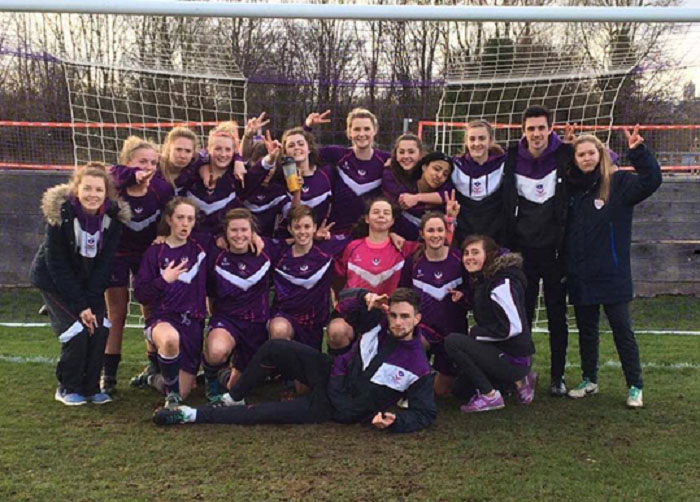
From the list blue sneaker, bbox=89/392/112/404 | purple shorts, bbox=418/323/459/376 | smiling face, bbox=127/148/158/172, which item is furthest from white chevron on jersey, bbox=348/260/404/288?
blue sneaker, bbox=89/392/112/404

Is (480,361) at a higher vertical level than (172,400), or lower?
higher

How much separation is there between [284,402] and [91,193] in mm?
1665

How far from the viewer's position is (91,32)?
6496 millimetres

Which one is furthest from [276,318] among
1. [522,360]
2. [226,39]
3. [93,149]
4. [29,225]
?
[29,225]

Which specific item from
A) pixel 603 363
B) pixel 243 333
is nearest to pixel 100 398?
pixel 243 333

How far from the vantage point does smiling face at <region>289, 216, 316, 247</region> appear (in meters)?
4.39

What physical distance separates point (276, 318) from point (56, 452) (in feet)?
4.88

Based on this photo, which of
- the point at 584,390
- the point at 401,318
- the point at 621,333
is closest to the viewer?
the point at 401,318

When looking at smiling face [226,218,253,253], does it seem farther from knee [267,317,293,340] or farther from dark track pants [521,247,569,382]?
dark track pants [521,247,569,382]

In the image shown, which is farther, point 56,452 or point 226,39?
point 226,39

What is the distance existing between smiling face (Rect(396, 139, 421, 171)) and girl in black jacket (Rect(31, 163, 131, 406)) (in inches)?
70.8

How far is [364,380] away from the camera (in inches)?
151

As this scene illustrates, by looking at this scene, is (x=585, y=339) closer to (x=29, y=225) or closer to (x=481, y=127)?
(x=481, y=127)

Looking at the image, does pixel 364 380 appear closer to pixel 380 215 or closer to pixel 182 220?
pixel 380 215
